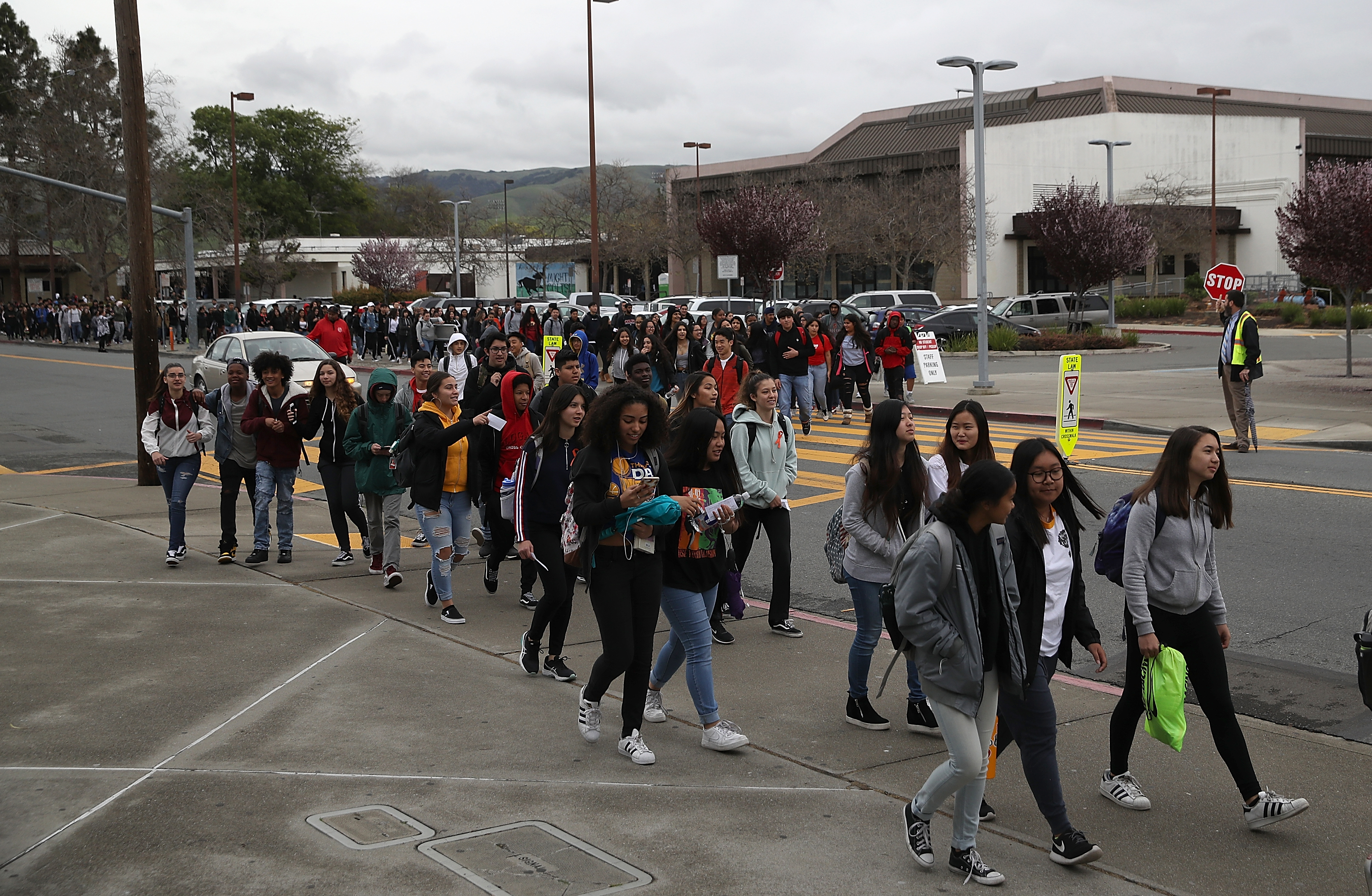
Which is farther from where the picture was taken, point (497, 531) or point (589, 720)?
point (497, 531)

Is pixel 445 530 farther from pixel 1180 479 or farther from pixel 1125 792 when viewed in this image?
pixel 1180 479

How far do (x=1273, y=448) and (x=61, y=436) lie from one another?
1898cm

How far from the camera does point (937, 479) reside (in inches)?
246

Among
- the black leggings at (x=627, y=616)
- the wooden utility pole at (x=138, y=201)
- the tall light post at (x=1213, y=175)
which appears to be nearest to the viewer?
the black leggings at (x=627, y=616)

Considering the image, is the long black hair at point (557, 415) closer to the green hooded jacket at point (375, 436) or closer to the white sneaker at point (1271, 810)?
the green hooded jacket at point (375, 436)

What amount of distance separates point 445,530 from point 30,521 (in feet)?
19.5

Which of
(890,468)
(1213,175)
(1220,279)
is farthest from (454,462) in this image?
(1213,175)

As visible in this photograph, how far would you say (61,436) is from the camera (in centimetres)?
2116

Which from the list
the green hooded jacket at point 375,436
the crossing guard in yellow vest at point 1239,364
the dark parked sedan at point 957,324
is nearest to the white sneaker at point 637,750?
the green hooded jacket at point 375,436

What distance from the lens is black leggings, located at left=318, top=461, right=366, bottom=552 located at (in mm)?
9891

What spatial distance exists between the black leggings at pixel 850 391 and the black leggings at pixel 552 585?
1373 cm

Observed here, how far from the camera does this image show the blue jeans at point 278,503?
10.2m

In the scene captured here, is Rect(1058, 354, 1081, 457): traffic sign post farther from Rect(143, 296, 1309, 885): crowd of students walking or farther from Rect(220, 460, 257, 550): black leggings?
Rect(220, 460, 257, 550): black leggings

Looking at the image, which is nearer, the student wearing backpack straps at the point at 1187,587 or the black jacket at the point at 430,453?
the student wearing backpack straps at the point at 1187,587
